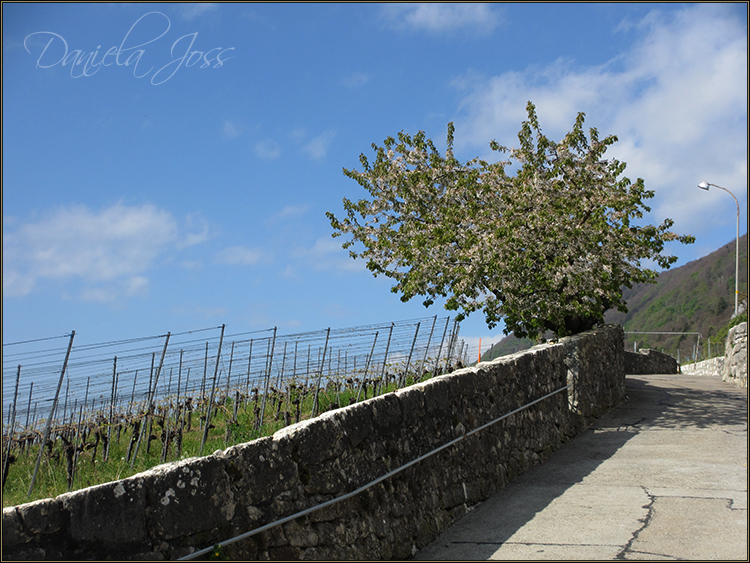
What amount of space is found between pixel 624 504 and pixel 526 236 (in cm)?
834

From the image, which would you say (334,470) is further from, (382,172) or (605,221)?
(382,172)

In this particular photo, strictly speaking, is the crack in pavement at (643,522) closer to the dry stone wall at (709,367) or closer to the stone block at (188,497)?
the stone block at (188,497)

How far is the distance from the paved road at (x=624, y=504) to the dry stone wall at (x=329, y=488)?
415 mm

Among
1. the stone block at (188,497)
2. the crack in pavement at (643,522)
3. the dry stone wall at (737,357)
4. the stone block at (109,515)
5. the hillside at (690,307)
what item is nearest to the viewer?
the stone block at (109,515)

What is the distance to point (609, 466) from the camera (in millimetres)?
8875

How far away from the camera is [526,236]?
577 inches

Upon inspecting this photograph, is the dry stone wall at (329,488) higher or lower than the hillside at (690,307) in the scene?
lower

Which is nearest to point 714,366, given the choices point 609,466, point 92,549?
point 609,466

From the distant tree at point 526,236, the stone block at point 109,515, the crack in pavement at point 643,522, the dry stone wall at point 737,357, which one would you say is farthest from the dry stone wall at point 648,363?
the stone block at point 109,515

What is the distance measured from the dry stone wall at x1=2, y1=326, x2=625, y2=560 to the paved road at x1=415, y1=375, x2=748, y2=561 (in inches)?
16.3

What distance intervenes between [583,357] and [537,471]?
11.7ft

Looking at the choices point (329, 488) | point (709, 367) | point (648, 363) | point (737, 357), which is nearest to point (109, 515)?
point (329, 488)

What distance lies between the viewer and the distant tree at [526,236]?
1439 cm

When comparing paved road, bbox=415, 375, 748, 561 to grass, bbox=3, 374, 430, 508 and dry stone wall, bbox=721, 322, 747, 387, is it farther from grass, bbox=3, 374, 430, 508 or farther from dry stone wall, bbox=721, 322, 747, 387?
dry stone wall, bbox=721, 322, 747, 387
